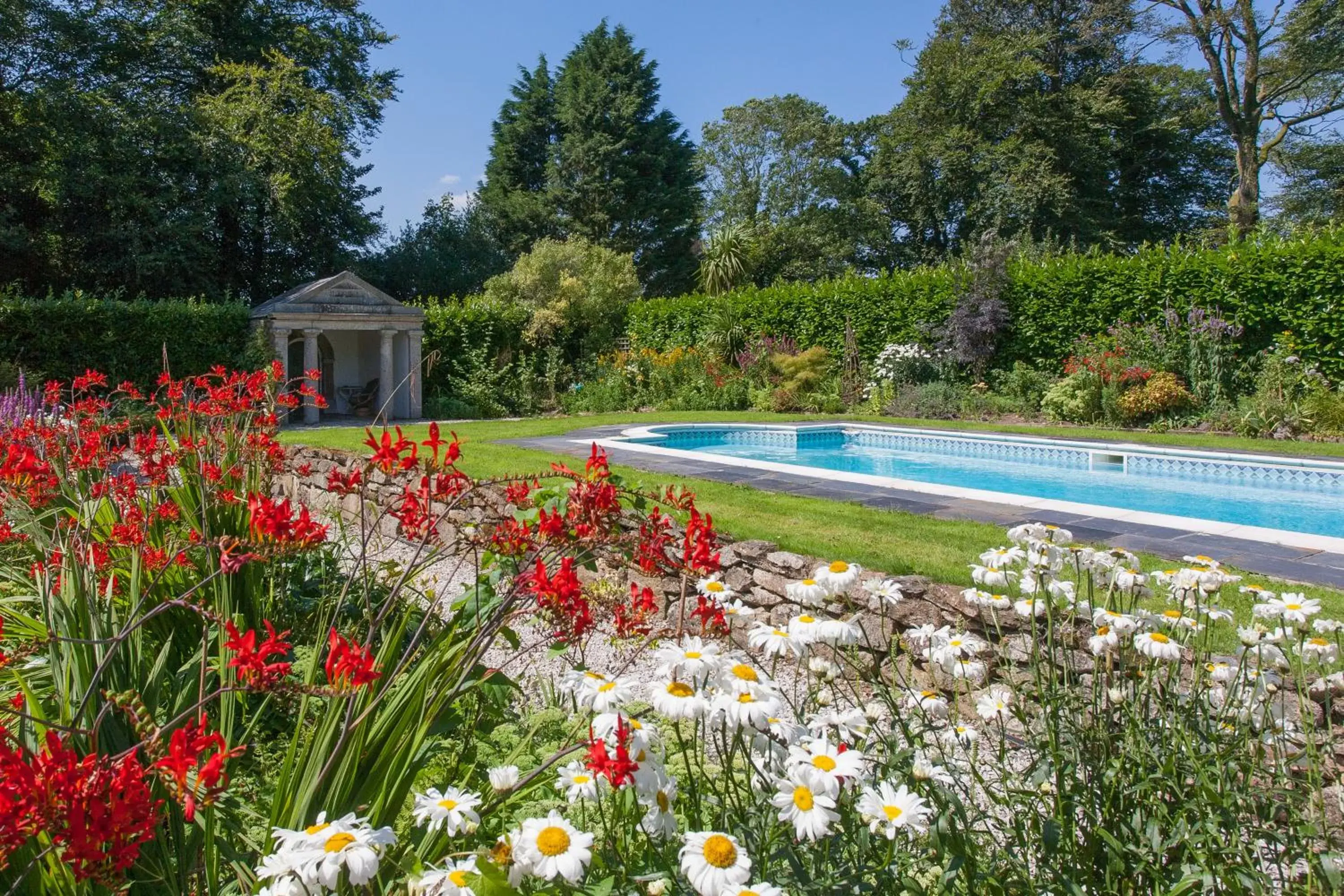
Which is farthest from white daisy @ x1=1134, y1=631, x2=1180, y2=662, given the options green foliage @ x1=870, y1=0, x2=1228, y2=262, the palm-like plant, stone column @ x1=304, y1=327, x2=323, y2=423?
green foliage @ x1=870, y1=0, x2=1228, y2=262

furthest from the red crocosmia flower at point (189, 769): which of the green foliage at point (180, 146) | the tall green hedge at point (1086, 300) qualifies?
A: the green foliage at point (180, 146)

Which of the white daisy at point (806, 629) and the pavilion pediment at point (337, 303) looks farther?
the pavilion pediment at point (337, 303)

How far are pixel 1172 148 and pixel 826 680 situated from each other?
29694mm

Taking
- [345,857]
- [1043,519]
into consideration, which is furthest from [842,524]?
[345,857]

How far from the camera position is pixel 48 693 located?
2357mm

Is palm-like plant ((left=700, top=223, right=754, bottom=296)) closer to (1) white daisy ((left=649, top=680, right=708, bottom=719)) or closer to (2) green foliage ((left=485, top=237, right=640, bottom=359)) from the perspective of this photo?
(2) green foliage ((left=485, top=237, right=640, bottom=359))

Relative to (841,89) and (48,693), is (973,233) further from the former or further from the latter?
(48,693)

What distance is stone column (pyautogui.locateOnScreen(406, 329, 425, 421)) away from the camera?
15031 mm

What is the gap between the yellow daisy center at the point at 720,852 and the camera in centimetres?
105

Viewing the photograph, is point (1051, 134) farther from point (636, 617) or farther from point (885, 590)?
point (636, 617)

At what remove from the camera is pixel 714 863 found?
1.06 m

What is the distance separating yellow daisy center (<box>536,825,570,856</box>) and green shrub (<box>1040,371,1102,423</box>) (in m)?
12.6

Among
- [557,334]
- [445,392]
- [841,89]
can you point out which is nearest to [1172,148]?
[841,89]

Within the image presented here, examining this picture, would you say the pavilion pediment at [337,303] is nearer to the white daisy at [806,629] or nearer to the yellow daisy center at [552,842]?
the white daisy at [806,629]
